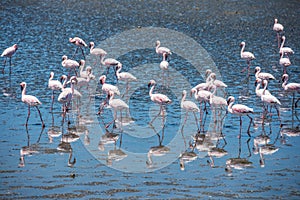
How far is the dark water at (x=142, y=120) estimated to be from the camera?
942 cm

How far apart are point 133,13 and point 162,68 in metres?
11.0

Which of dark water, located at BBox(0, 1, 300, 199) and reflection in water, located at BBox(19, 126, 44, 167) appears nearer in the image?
dark water, located at BBox(0, 1, 300, 199)

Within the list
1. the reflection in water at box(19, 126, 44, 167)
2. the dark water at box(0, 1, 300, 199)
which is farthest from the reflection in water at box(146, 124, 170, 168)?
the reflection in water at box(19, 126, 44, 167)

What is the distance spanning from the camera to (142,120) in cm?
1280

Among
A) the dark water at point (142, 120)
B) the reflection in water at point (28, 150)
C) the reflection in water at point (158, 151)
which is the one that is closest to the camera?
the dark water at point (142, 120)

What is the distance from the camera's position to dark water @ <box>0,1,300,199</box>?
9.42 meters

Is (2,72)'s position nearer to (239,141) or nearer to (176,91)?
(176,91)

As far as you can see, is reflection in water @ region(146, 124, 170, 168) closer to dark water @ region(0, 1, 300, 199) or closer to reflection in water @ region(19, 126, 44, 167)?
dark water @ region(0, 1, 300, 199)

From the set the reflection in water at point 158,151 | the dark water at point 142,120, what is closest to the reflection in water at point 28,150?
the dark water at point 142,120

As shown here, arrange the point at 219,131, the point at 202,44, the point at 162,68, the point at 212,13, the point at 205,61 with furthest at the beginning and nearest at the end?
the point at 212,13 < the point at 202,44 < the point at 205,61 < the point at 162,68 < the point at 219,131

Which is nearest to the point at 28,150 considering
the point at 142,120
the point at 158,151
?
the point at 158,151

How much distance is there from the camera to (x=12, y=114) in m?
12.9

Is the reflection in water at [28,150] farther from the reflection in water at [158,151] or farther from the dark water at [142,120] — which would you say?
the reflection in water at [158,151]

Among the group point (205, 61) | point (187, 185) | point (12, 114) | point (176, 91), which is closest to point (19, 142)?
point (12, 114)
